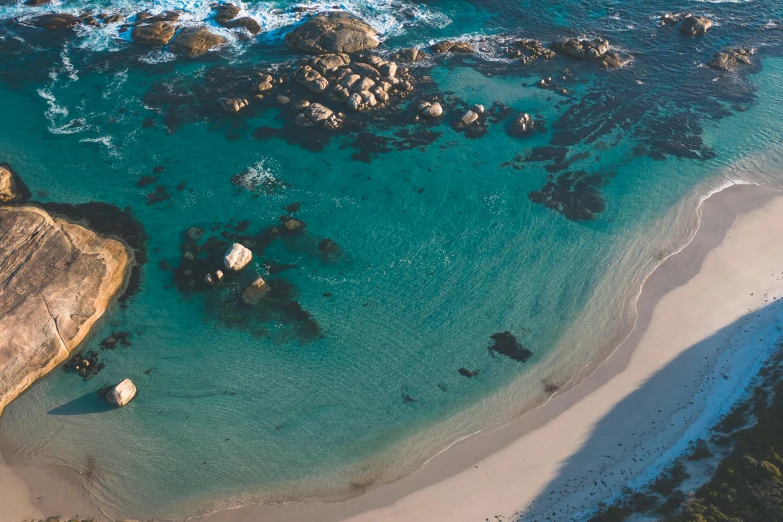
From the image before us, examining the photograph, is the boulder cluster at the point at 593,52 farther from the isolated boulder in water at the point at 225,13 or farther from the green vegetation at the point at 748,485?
the green vegetation at the point at 748,485

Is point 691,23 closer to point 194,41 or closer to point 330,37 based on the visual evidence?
point 330,37

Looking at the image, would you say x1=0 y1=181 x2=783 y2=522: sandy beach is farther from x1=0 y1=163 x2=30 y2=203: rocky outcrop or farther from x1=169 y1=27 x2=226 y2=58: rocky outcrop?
x1=169 y1=27 x2=226 y2=58: rocky outcrop

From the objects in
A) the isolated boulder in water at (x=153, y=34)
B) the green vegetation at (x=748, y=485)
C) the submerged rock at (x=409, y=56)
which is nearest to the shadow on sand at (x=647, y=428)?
the green vegetation at (x=748, y=485)

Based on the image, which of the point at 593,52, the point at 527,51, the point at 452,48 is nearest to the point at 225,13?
the point at 452,48

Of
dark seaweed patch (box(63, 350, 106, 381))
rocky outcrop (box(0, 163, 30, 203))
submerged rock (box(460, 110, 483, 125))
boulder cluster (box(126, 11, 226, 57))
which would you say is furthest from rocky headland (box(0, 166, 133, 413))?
submerged rock (box(460, 110, 483, 125))

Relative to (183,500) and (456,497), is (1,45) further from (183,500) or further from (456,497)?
(456,497)

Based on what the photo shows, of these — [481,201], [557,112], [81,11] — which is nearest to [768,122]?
[557,112]
